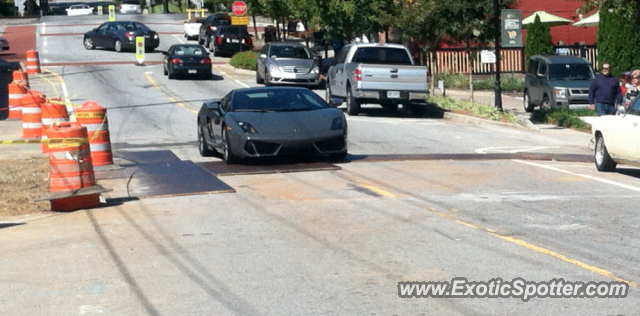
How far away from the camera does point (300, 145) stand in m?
17.8

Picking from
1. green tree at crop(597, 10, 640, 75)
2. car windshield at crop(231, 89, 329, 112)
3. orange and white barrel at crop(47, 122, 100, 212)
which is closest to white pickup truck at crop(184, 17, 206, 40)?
green tree at crop(597, 10, 640, 75)

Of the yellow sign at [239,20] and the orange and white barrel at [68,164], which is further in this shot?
the yellow sign at [239,20]

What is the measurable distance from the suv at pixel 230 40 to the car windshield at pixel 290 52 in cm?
1463

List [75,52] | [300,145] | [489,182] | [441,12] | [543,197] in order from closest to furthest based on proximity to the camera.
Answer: [543,197] → [489,182] → [300,145] → [441,12] → [75,52]

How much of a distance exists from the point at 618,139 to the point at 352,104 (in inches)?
544

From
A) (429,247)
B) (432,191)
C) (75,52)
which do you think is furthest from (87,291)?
(75,52)

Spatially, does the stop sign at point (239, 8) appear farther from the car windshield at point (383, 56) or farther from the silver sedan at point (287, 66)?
the car windshield at point (383, 56)

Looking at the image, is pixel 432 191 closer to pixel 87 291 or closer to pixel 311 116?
pixel 311 116

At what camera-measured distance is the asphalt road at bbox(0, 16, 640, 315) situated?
881 centimetres

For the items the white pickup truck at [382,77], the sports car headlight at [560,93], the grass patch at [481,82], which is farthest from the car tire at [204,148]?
the grass patch at [481,82]

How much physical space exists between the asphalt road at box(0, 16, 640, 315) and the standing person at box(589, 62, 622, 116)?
4.18 m

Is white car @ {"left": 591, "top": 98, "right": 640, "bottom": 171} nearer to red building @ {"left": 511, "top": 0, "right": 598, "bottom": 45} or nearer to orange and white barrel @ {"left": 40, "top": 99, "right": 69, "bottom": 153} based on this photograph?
orange and white barrel @ {"left": 40, "top": 99, "right": 69, "bottom": 153}

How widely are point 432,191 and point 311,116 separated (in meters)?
3.92

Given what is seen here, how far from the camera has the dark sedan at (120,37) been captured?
2233 inches
